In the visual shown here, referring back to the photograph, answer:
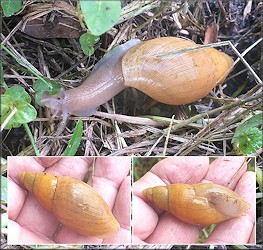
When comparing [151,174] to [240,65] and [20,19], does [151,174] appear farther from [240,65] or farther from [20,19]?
[20,19]

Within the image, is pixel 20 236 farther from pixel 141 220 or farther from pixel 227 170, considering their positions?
pixel 227 170

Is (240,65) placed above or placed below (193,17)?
below

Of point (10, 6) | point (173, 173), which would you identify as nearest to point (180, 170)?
point (173, 173)

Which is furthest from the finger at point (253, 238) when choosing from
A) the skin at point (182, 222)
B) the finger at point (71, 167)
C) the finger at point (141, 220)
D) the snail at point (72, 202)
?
the finger at point (71, 167)

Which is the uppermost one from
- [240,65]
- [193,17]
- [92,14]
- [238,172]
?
[92,14]

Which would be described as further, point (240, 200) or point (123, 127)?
point (123, 127)

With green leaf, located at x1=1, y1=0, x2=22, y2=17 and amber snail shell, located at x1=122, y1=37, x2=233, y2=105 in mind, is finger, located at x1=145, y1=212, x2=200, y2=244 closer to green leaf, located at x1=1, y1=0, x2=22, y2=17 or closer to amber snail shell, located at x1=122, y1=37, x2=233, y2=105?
amber snail shell, located at x1=122, y1=37, x2=233, y2=105

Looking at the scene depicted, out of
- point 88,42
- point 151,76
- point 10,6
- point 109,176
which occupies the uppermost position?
point 10,6

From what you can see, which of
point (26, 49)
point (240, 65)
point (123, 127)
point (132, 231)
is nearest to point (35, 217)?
point (132, 231)
